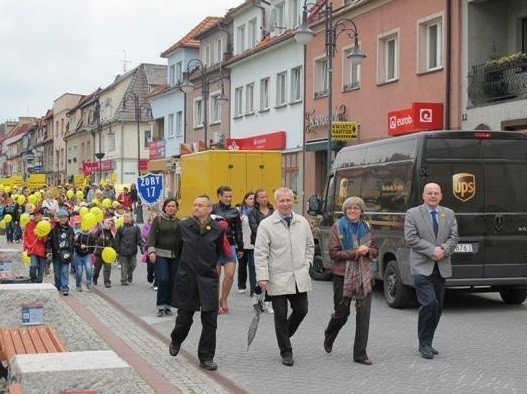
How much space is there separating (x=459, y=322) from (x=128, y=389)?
701 centimetres

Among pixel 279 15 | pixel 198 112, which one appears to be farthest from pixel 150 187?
pixel 198 112

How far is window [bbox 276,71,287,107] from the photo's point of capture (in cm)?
3304

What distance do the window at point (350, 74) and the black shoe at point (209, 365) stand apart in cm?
1967

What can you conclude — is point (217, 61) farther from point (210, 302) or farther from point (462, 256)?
point (210, 302)

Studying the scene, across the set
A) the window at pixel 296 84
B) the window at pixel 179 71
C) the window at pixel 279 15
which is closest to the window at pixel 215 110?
the window at pixel 179 71

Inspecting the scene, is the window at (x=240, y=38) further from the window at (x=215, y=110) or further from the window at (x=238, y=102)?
the window at (x=215, y=110)

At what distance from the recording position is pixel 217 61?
41781 millimetres

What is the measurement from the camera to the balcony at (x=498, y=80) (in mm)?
19672

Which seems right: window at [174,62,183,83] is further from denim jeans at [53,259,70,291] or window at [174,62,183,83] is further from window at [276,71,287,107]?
denim jeans at [53,259,70,291]

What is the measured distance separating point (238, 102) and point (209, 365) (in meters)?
30.5

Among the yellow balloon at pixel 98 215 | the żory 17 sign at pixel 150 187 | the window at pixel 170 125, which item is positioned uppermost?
the window at pixel 170 125

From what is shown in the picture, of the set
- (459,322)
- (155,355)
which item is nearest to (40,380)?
(155,355)

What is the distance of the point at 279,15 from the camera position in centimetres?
3441

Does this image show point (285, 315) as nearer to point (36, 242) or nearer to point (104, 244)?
point (36, 242)
